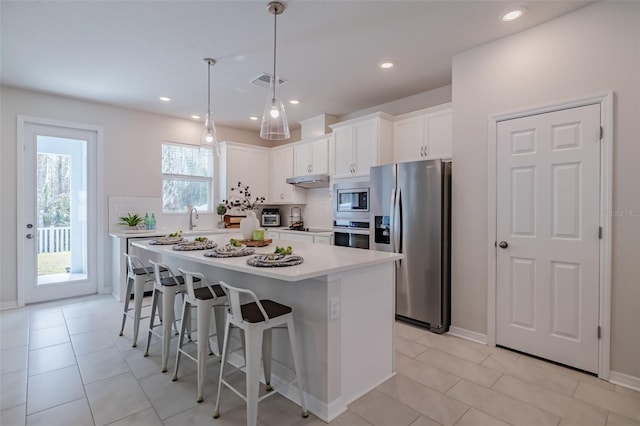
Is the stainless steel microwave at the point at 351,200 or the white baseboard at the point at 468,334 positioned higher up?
the stainless steel microwave at the point at 351,200

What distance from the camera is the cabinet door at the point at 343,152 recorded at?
14.3ft

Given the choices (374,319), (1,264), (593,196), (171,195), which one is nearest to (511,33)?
(593,196)

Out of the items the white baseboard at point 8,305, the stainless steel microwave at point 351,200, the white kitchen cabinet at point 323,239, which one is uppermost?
the stainless steel microwave at point 351,200

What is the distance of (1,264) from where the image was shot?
12.9 feet

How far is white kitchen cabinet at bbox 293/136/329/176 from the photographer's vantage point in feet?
16.2

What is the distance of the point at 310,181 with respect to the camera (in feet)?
16.4

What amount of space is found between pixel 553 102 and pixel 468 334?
216cm

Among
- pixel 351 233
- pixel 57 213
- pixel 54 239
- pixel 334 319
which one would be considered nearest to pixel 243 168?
pixel 351 233

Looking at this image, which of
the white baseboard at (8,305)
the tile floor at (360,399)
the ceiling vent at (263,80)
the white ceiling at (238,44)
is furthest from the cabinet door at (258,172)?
the white baseboard at (8,305)

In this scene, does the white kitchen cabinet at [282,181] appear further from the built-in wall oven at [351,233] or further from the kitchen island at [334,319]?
the kitchen island at [334,319]

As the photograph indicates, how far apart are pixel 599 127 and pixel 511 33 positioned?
1.07m

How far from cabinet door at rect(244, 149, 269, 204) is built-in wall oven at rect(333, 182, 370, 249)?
1929mm

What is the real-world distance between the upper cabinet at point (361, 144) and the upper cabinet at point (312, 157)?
0.36 meters

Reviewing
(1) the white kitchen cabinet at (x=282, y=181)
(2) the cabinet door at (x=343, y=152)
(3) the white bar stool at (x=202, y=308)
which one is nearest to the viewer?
(3) the white bar stool at (x=202, y=308)
